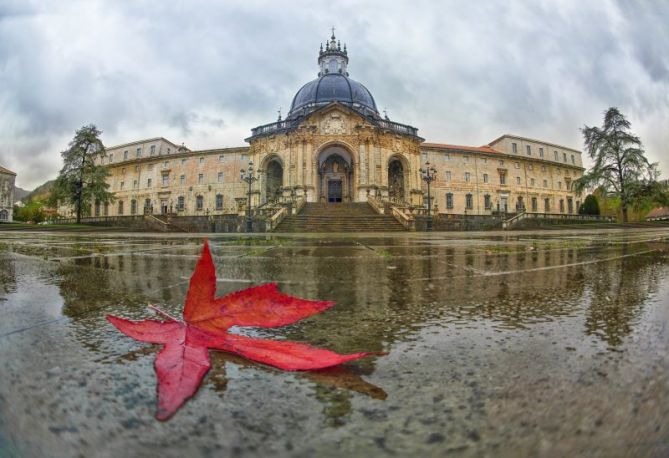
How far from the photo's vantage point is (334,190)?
120 ft

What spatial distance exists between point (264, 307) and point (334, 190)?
3590cm

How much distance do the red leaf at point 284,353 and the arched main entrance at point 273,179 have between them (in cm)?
3333

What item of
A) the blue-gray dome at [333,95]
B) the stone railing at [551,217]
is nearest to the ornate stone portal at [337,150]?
the blue-gray dome at [333,95]

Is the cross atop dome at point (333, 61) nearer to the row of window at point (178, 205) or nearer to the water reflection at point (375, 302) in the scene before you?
the row of window at point (178, 205)

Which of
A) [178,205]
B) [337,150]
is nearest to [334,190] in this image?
[337,150]

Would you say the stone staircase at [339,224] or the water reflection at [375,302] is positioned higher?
the stone staircase at [339,224]

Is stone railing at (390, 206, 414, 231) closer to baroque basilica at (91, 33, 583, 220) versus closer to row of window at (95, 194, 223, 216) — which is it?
baroque basilica at (91, 33, 583, 220)

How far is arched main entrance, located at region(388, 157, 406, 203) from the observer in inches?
1361

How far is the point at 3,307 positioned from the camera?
1161mm

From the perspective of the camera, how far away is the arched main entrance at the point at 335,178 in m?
35.9

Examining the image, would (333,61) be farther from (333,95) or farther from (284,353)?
(284,353)

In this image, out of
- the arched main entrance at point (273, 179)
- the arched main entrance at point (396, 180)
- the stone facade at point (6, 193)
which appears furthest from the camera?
the stone facade at point (6, 193)

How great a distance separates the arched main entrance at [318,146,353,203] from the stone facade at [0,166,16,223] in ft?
161

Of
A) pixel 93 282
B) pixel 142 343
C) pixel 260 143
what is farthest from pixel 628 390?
pixel 260 143
